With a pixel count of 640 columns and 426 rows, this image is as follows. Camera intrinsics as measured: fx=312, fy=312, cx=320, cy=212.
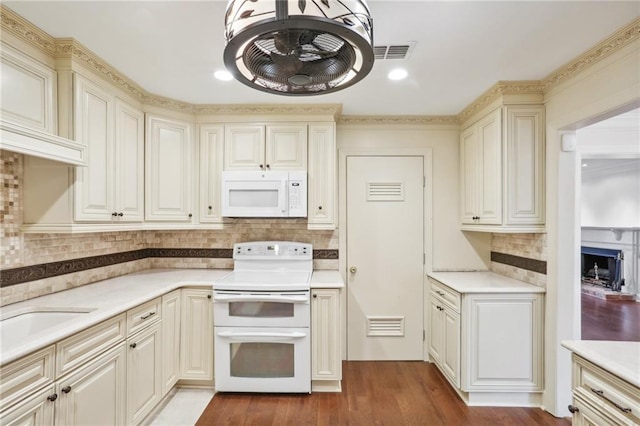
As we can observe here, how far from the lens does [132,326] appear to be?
6.33 ft

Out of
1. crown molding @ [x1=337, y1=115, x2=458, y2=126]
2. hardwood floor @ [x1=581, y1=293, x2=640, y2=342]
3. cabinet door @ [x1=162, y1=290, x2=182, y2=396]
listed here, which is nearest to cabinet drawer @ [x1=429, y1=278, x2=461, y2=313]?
crown molding @ [x1=337, y1=115, x2=458, y2=126]

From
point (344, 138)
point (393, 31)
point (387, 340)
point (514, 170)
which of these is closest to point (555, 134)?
point (514, 170)

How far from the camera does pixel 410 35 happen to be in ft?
5.76

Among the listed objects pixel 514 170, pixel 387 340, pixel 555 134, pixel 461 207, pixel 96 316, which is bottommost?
pixel 387 340

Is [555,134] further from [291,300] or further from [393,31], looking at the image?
[291,300]

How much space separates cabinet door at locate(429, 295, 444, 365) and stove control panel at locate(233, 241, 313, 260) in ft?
4.13

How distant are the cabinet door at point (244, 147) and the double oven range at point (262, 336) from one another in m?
1.06

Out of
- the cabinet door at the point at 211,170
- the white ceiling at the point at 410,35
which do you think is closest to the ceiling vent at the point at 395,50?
the white ceiling at the point at 410,35

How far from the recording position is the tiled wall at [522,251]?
2416 millimetres

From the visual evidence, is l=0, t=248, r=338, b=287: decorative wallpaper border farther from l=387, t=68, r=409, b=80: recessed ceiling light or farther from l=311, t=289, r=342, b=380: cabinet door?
l=387, t=68, r=409, b=80: recessed ceiling light

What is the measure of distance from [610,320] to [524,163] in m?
3.86

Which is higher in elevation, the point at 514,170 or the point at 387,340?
the point at 514,170

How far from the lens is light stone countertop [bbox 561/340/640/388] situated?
1.14 metres

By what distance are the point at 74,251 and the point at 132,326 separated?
2.67 feet
